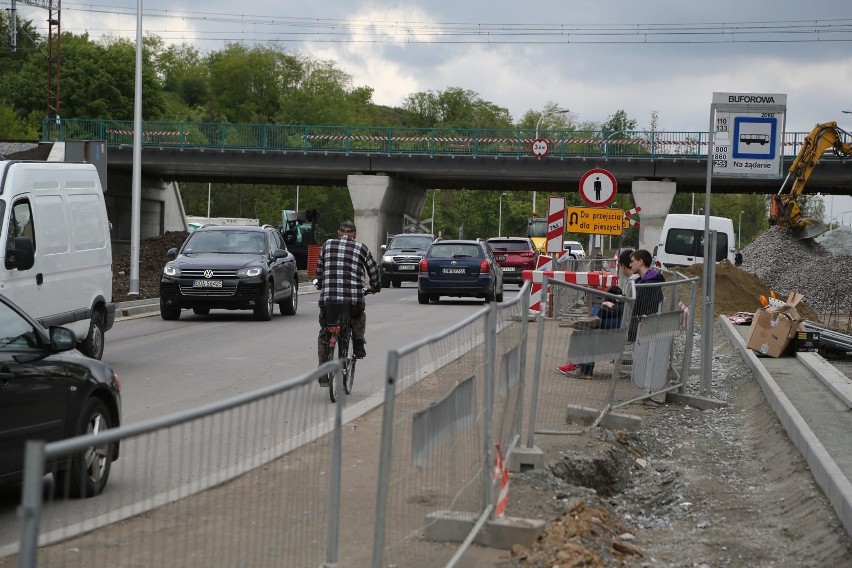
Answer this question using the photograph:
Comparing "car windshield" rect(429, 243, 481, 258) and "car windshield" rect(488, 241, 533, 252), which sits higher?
"car windshield" rect(429, 243, 481, 258)

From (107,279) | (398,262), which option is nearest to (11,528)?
(107,279)

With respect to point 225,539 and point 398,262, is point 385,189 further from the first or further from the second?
point 225,539

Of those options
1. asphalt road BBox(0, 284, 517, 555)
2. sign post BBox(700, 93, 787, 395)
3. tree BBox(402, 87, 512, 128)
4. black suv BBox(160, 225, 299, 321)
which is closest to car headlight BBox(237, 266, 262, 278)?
black suv BBox(160, 225, 299, 321)

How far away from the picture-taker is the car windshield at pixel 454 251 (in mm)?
30578

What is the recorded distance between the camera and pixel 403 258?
4016 centimetres

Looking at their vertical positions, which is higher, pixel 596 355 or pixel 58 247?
pixel 58 247

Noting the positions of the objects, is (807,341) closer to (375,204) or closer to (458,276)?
(458,276)

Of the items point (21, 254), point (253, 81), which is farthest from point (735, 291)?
point (253, 81)

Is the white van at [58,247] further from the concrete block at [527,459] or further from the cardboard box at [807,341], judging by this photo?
the cardboard box at [807,341]

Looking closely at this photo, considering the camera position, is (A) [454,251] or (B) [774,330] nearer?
(B) [774,330]

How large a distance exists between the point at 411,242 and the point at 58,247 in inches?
1058

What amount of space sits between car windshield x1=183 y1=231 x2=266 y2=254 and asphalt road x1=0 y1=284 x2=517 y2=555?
131 cm

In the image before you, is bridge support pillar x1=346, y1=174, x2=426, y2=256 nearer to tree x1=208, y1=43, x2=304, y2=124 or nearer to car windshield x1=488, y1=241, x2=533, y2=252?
car windshield x1=488, y1=241, x2=533, y2=252

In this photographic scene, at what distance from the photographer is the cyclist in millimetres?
12672
